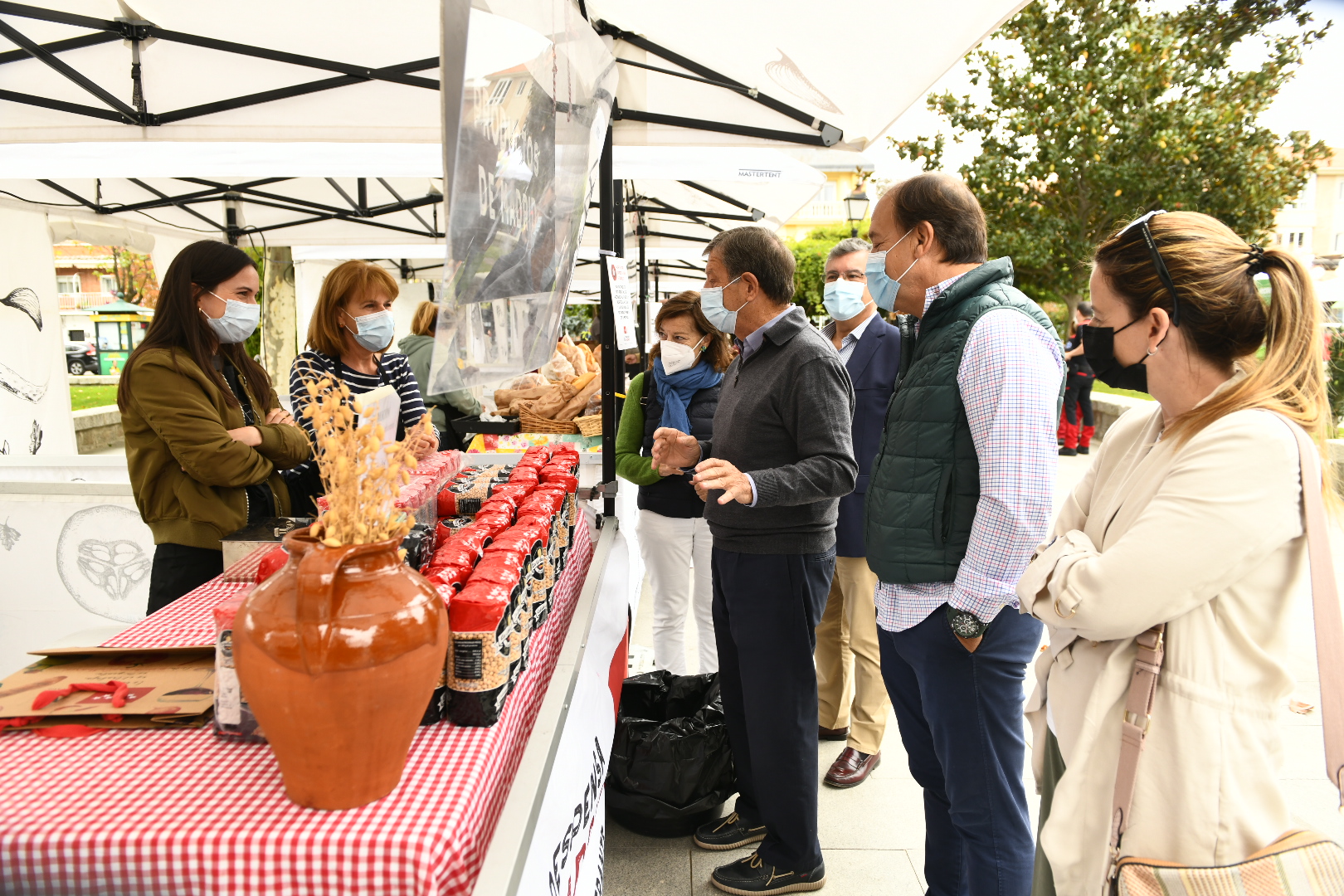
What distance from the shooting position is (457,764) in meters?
1.27

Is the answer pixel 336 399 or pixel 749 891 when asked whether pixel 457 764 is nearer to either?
pixel 336 399

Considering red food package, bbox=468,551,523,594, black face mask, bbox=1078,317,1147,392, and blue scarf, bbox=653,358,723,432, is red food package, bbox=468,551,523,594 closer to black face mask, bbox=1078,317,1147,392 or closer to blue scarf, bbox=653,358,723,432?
black face mask, bbox=1078,317,1147,392

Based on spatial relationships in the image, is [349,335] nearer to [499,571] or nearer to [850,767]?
[499,571]

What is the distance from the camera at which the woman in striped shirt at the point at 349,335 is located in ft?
9.49

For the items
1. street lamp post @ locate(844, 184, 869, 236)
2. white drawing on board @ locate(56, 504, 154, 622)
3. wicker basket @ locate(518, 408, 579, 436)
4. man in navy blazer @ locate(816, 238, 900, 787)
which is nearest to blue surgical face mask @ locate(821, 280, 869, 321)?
man in navy blazer @ locate(816, 238, 900, 787)

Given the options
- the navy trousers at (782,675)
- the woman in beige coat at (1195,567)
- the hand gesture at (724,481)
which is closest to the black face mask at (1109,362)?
the woman in beige coat at (1195,567)

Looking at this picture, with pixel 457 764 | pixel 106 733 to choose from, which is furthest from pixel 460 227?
pixel 106 733

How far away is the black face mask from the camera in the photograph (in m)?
1.62

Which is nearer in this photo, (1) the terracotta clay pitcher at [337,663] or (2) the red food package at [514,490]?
(1) the terracotta clay pitcher at [337,663]

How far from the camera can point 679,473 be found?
10.7 ft

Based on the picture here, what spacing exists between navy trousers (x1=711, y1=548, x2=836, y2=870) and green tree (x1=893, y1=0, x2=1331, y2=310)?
16.2m

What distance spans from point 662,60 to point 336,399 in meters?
2.42

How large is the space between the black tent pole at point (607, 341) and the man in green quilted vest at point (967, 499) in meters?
1.44

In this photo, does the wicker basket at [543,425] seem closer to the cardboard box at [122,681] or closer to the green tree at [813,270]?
the cardboard box at [122,681]
